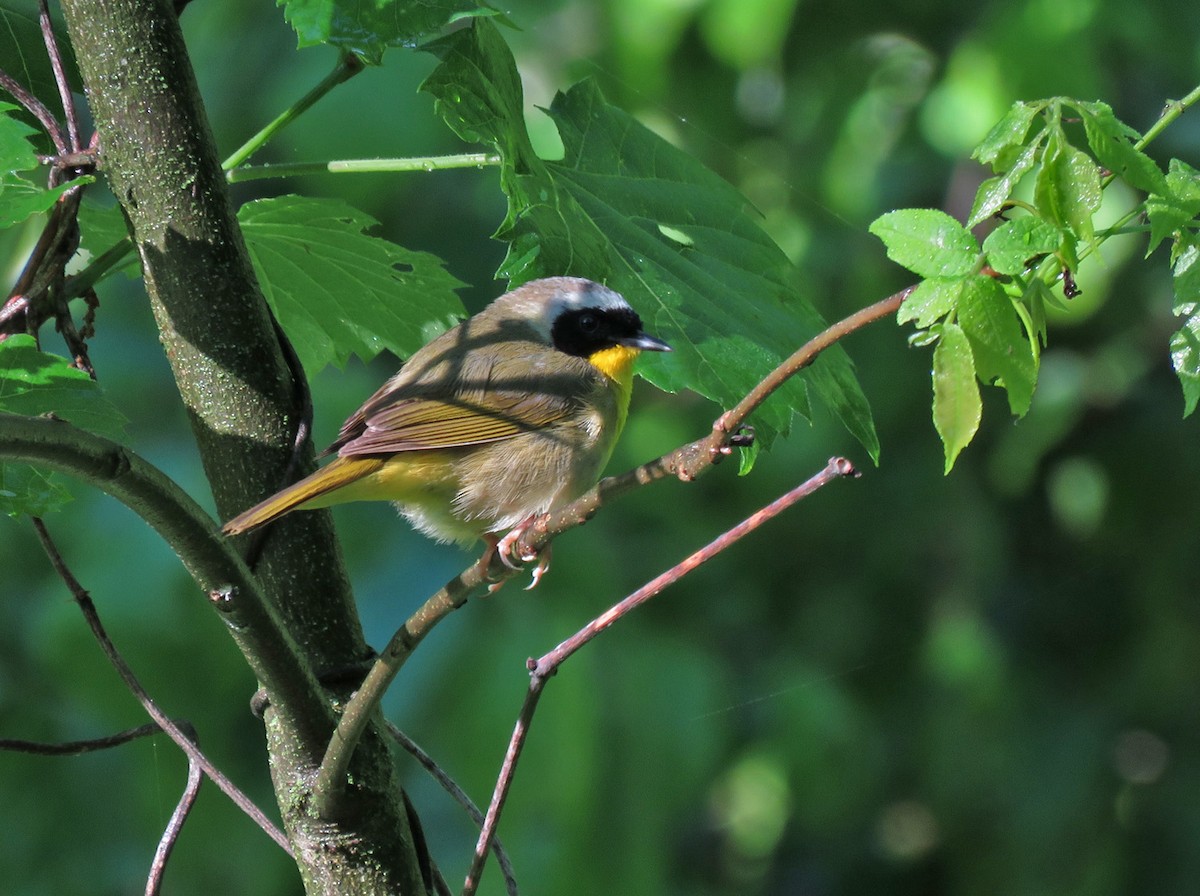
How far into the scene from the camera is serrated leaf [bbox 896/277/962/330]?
3.76ft

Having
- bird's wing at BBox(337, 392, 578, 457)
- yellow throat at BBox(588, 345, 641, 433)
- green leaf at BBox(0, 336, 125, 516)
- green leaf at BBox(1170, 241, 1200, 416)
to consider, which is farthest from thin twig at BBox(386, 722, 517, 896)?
yellow throat at BBox(588, 345, 641, 433)

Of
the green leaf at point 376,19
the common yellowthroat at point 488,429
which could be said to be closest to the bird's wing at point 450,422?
the common yellowthroat at point 488,429

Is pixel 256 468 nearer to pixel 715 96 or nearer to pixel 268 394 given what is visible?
pixel 268 394

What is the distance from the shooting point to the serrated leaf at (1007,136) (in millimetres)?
1293

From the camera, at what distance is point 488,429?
8.84 feet

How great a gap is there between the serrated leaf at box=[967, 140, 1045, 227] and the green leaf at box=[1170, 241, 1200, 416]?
0.18 meters

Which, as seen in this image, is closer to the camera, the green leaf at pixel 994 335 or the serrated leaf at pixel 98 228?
the green leaf at pixel 994 335

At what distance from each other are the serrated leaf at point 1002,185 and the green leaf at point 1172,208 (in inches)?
4.9

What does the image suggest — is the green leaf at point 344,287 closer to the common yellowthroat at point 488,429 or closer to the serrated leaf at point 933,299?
the common yellowthroat at point 488,429

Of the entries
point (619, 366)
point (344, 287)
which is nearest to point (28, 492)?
point (344, 287)

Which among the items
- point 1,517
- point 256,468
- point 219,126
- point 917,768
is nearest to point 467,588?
point 256,468

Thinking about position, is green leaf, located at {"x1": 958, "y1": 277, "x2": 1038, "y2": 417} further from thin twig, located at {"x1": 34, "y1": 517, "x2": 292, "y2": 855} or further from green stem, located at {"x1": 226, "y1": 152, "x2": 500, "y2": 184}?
thin twig, located at {"x1": 34, "y1": 517, "x2": 292, "y2": 855}

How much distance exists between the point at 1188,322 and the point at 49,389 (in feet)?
4.28

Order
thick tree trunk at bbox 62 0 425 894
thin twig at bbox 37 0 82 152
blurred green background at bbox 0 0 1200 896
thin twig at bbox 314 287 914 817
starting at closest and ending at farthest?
thin twig at bbox 314 287 914 817 < thick tree trunk at bbox 62 0 425 894 < thin twig at bbox 37 0 82 152 < blurred green background at bbox 0 0 1200 896
